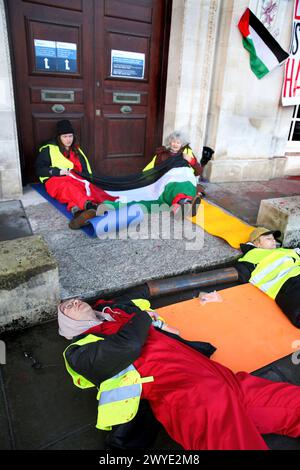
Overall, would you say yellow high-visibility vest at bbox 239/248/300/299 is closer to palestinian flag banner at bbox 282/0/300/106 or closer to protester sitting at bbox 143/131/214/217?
protester sitting at bbox 143/131/214/217

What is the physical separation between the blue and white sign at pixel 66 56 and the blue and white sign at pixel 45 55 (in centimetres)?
6

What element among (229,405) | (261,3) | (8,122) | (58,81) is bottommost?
(229,405)

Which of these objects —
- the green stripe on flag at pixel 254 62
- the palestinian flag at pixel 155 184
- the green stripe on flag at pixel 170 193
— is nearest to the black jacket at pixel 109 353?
the green stripe on flag at pixel 170 193

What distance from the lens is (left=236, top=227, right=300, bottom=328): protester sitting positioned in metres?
2.83

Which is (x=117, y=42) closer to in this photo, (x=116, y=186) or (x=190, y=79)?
(x=190, y=79)

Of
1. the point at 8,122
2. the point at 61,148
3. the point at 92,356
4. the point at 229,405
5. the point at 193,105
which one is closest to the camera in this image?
the point at 229,405

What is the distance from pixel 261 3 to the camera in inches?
200

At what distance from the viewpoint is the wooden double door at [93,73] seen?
172 inches

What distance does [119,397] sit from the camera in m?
1.86

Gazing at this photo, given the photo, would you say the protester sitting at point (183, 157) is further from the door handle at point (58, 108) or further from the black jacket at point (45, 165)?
the door handle at point (58, 108)

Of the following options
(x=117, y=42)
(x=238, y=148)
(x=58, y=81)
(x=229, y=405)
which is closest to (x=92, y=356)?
(x=229, y=405)

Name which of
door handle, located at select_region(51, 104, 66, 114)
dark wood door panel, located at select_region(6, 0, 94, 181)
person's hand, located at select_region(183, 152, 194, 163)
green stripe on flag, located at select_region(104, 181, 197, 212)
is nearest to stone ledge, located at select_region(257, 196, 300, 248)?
green stripe on flag, located at select_region(104, 181, 197, 212)

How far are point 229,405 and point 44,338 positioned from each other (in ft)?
4.47

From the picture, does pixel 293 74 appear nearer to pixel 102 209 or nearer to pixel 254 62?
pixel 254 62
